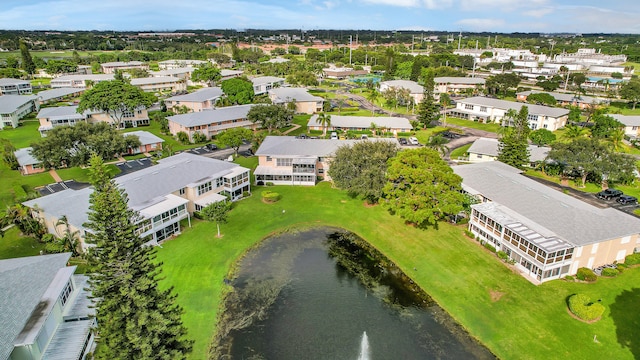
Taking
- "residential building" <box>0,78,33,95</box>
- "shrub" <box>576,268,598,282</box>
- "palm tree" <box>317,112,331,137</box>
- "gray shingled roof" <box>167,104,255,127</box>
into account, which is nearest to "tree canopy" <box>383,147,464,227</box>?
"shrub" <box>576,268,598,282</box>

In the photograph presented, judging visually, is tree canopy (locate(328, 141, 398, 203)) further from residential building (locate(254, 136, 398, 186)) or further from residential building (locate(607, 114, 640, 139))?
residential building (locate(607, 114, 640, 139))

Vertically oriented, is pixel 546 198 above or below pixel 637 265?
above

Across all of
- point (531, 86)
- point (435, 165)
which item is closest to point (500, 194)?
point (435, 165)

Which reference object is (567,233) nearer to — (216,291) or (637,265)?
(637,265)

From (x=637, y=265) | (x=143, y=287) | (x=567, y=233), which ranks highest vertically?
(x=143, y=287)

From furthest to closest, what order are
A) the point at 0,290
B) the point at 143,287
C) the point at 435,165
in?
the point at 435,165 → the point at 0,290 → the point at 143,287

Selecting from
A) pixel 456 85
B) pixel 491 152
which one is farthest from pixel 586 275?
pixel 456 85

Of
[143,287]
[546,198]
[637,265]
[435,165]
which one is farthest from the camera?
[435,165]
